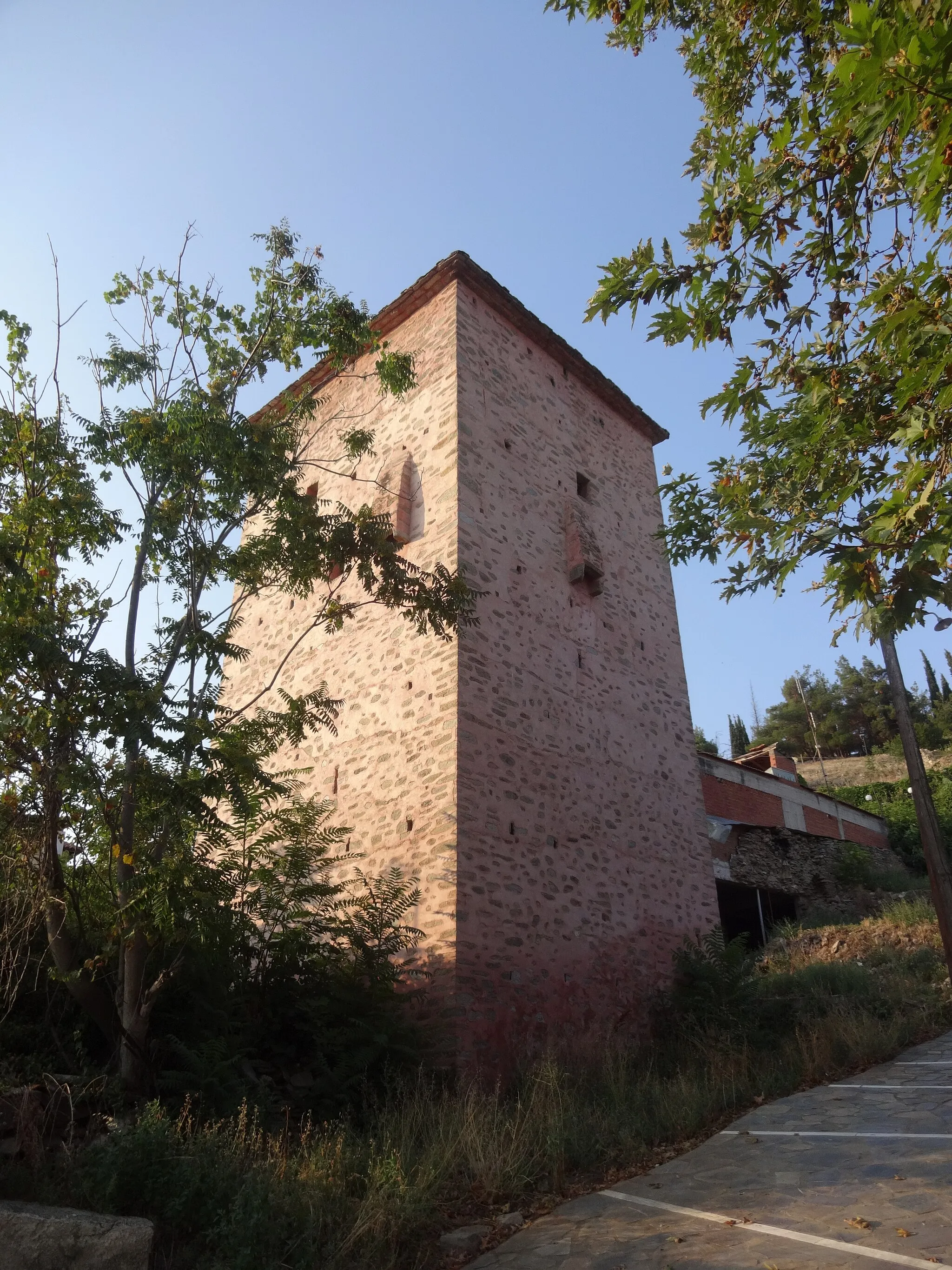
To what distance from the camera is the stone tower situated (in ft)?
26.7

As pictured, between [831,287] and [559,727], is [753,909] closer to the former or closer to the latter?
[559,727]

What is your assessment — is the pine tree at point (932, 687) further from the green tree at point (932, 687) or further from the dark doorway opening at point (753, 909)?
the dark doorway opening at point (753, 909)

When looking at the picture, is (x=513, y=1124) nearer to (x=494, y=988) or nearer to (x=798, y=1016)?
(x=494, y=988)

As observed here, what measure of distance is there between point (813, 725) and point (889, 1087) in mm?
41254

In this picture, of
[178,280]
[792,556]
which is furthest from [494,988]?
[178,280]

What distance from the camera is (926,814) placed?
914 cm

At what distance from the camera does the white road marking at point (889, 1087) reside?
6.44 metres

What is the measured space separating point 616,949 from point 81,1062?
18.0 ft

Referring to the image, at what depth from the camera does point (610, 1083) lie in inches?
280

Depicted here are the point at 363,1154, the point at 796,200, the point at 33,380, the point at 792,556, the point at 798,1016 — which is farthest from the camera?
the point at 798,1016

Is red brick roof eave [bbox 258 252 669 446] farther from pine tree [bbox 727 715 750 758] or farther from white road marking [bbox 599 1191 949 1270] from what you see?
pine tree [bbox 727 715 750 758]

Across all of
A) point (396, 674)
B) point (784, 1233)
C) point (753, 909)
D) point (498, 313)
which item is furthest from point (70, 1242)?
point (753, 909)

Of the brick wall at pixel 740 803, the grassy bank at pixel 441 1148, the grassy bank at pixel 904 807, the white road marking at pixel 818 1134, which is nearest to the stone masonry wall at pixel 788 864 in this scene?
the brick wall at pixel 740 803

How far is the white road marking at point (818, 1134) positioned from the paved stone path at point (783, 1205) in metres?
0.01
